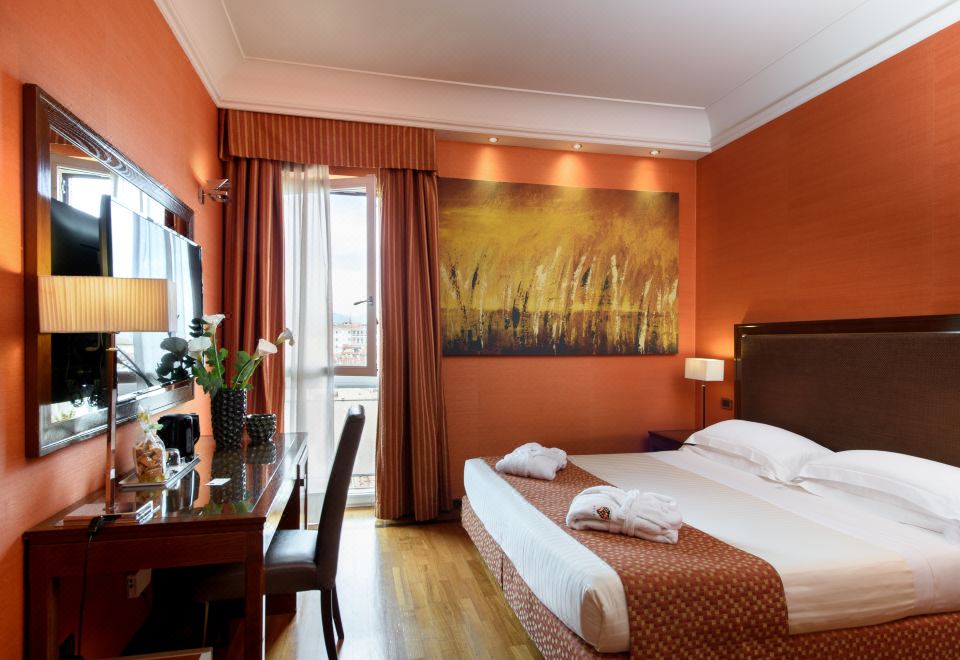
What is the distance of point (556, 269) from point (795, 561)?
2.66 metres

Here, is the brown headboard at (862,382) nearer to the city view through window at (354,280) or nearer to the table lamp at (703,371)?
the table lamp at (703,371)

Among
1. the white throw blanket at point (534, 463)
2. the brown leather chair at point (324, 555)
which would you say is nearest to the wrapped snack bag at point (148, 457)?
the brown leather chair at point (324, 555)

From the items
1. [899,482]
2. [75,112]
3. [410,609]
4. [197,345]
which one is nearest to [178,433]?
[197,345]

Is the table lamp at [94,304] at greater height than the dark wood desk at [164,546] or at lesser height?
greater

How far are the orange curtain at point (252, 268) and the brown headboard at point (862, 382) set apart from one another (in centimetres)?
313

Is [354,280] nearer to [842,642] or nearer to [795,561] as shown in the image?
[795,561]

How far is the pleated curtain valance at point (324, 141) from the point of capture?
348 centimetres

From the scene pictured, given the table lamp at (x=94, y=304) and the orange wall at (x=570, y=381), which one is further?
the orange wall at (x=570, y=381)

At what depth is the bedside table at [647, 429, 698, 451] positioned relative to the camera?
3819 millimetres

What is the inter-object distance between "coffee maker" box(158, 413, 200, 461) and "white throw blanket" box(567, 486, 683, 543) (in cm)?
149

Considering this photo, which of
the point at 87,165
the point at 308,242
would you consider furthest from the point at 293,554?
the point at 308,242

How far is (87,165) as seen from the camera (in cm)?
170

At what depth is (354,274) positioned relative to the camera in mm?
3938

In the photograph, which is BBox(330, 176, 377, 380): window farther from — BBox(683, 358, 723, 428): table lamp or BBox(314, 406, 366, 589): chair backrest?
BBox(683, 358, 723, 428): table lamp
